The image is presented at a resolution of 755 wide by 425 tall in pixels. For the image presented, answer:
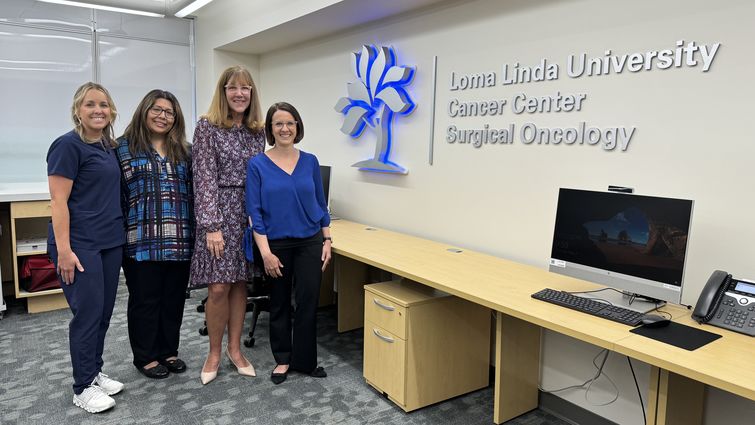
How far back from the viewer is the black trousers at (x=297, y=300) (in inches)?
110

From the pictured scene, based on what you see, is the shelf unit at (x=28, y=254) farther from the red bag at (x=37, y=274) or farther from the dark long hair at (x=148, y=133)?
the dark long hair at (x=148, y=133)

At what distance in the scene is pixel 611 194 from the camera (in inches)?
84.6

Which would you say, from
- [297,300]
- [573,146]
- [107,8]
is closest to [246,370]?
[297,300]

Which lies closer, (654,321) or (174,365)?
(654,321)

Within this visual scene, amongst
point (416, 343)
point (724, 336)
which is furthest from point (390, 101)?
point (724, 336)

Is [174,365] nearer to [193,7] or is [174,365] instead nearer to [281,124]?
[281,124]

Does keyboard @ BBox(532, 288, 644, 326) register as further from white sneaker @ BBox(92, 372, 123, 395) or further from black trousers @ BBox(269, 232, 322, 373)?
white sneaker @ BBox(92, 372, 123, 395)

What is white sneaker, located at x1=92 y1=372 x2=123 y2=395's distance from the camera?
275 centimetres

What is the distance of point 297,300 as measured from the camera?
2.85 m

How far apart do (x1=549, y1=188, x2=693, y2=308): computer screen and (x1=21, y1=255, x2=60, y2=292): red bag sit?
3.74m

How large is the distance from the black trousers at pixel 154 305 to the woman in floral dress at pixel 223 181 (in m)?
0.22

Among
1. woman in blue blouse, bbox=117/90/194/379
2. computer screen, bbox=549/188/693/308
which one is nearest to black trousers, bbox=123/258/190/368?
woman in blue blouse, bbox=117/90/194/379

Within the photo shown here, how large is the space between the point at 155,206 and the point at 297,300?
0.86 metres

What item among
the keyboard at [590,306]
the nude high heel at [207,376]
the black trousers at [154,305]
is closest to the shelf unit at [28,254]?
the black trousers at [154,305]
